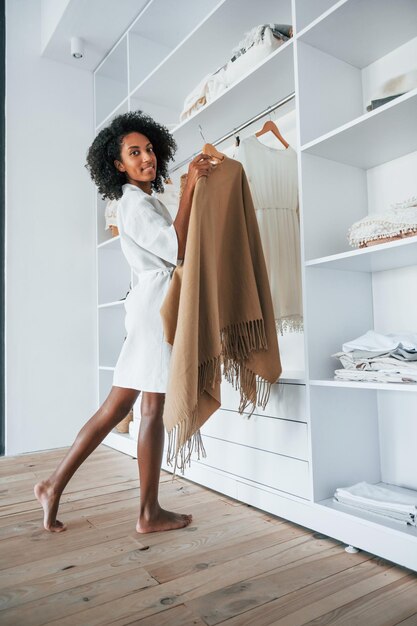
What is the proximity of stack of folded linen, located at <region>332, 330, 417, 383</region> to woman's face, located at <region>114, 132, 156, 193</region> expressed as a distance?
2.82 ft

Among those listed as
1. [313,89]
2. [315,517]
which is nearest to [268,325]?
[315,517]

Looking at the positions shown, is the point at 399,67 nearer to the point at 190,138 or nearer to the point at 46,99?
the point at 190,138

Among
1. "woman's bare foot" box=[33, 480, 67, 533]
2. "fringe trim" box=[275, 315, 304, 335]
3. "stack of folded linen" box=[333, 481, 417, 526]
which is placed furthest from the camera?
"fringe trim" box=[275, 315, 304, 335]

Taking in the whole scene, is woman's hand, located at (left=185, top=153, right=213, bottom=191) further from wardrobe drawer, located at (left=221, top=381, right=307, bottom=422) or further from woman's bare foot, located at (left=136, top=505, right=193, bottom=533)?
woman's bare foot, located at (left=136, top=505, right=193, bottom=533)

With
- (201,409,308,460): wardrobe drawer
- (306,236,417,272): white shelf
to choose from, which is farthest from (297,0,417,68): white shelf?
(201,409,308,460): wardrobe drawer

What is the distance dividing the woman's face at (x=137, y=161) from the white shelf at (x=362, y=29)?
60 cm

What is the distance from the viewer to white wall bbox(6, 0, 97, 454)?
2592 mm

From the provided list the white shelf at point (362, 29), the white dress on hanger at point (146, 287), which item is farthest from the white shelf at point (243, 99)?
the white dress on hanger at point (146, 287)

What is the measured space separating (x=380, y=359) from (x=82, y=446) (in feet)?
2.98

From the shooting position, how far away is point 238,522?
1.46 m

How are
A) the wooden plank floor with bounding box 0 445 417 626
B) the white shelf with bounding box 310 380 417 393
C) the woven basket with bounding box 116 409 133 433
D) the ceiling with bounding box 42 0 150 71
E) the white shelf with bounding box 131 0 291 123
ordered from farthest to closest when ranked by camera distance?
the woven basket with bounding box 116 409 133 433, the ceiling with bounding box 42 0 150 71, the white shelf with bounding box 131 0 291 123, the white shelf with bounding box 310 380 417 393, the wooden plank floor with bounding box 0 445 417 626

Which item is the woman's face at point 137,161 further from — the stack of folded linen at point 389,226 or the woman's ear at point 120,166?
the stack of folded linen at point 389,226

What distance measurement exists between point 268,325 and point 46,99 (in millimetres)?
2189

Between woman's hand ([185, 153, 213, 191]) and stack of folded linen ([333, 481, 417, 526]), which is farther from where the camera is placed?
woman's hand ([185, 153, 213, 191])
